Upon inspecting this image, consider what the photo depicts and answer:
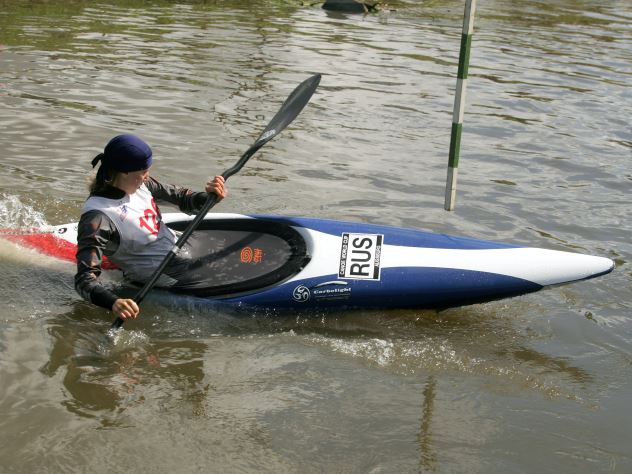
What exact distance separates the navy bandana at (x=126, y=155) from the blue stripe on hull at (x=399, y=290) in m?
0.99

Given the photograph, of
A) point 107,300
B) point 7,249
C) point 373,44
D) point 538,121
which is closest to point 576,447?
point 107,300

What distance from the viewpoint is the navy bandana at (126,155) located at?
4.41m

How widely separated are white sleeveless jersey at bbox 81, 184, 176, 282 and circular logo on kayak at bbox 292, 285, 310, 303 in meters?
0.77

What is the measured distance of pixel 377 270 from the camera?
16.1ft

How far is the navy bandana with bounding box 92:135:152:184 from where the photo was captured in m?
4.41

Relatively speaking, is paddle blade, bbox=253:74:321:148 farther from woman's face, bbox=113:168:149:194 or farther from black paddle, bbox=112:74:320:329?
woman's face, bbox=113:168:149:194

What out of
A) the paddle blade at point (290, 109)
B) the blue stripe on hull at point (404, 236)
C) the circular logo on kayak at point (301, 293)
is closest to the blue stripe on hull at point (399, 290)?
the circular logo on kayak at point (301, 293)

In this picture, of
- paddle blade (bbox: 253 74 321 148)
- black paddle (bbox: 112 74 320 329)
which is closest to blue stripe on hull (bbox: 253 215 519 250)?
black paddle (bbox: 112 74 320 329)

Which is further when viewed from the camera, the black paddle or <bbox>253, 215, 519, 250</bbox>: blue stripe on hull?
<bbox>253, 215, 519, 250</bbox>: blue stripe on hull

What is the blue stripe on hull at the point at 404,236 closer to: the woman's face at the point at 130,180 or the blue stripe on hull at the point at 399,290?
the blue stripe on hull at the point at 399,290

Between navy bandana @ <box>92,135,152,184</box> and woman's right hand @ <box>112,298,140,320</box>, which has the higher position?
navy bandana @ <box>92,135,152,184</box>

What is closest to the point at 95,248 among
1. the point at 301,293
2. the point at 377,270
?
the point at 301,293

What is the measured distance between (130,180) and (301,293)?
1.15 meters

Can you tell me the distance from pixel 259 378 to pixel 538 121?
21.7ft
